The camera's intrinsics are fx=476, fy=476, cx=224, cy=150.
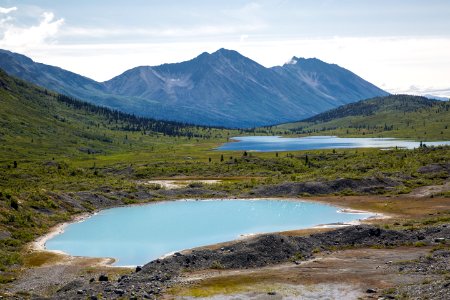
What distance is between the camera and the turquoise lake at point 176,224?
221 ft

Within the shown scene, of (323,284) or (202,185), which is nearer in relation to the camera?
(323,284)

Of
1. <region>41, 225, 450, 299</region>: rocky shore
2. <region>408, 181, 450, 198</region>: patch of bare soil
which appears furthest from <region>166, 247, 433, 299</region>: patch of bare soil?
<region>408, 181, 450, 198</region>: patch of bare soil

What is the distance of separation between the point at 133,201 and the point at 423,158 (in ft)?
292

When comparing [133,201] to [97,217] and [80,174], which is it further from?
[80,174]

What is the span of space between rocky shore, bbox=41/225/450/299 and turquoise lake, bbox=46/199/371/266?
31.8 feet

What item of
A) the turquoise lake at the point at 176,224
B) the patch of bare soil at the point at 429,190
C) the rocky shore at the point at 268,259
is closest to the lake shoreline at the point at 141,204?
the turquoise lake at the point at 176,224

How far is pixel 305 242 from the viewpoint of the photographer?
199 feet

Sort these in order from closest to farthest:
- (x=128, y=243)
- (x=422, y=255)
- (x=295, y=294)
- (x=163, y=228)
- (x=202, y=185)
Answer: (x=295, y=294)
(x=422, y=255)
(x=128, y=243)
(x=163, y=228)
(x=202, y=185)

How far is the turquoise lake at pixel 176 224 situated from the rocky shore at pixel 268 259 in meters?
9.68

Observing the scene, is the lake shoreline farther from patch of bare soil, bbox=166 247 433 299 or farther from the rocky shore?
patch of bare soil, bbox=166 247 433 299

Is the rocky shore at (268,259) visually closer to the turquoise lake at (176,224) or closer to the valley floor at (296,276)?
the valley floor at (296,276)

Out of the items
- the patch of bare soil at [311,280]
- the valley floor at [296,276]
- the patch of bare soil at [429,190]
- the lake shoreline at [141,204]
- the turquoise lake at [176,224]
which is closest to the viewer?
the valley floor at [296,276]

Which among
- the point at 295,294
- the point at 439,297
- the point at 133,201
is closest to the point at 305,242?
the point at 295,294

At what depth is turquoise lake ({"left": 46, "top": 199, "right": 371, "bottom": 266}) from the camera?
67.4 meters
